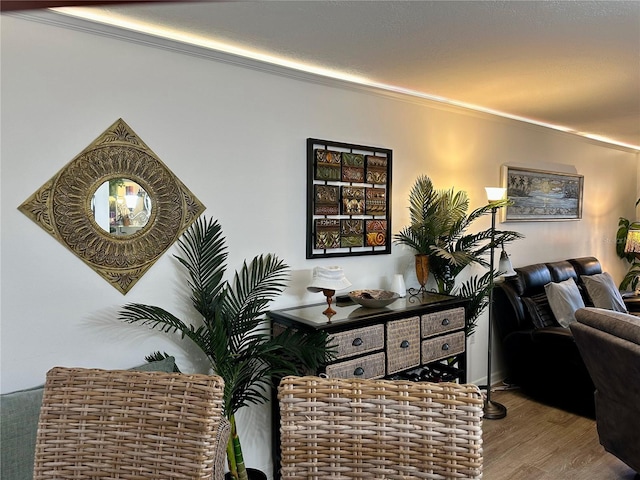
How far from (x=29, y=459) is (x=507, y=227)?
381 centimetres

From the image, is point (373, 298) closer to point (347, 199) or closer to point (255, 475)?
point (347, 199)

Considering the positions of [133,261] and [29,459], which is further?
[133,261]

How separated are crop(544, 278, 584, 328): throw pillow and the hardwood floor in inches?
28.8

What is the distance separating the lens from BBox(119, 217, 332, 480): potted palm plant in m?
2.06

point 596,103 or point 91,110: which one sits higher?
point 596,103

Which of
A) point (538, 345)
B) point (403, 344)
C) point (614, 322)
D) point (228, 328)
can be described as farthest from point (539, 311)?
point (228, 328)

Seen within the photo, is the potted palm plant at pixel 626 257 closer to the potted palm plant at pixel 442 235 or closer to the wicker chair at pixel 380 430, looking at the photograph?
the potted palm plant at pixel 442 235

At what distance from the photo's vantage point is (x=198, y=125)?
2.32m

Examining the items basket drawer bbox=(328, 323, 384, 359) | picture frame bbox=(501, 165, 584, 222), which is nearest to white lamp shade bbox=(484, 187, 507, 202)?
picture frame bbox=(501, 165, 584, 222)

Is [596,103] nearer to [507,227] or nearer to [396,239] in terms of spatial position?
[507,227]

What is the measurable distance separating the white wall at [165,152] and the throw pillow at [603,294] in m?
1.84

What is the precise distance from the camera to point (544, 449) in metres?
2.88

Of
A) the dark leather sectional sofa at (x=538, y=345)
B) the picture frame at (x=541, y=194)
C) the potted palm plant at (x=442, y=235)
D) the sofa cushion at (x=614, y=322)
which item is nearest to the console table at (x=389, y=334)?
the potted palm plant at (x=442, y=235)

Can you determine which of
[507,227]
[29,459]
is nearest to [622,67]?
[507,227]
